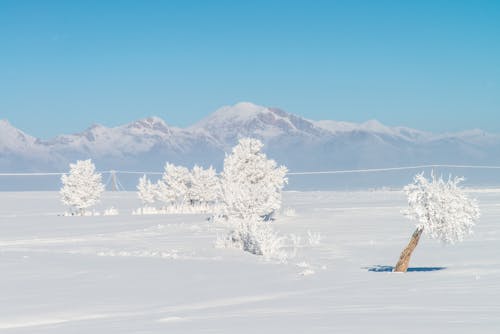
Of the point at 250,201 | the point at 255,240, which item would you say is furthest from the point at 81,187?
the point at 255,240

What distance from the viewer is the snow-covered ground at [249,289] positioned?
27.6 ft

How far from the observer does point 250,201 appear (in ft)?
89.5

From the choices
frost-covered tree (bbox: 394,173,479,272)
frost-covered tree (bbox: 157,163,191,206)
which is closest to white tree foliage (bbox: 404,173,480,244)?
frost-covered tree (bbox: 394,173,479,272)

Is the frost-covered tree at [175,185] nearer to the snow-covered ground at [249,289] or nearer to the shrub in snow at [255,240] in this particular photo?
the snow-covered ground at [249,289]

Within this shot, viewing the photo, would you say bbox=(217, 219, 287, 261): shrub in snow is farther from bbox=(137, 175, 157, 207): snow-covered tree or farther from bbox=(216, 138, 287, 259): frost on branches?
bbox=(137, 175, 157, 207): snow-covered tree

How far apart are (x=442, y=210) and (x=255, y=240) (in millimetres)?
6899

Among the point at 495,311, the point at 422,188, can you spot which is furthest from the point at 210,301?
the point at 422,188

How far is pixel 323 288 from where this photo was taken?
42.4 feet

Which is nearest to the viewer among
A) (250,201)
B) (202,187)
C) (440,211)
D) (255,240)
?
(440,211)

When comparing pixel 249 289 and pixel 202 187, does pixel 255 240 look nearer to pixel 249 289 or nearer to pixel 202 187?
pixel 249 289

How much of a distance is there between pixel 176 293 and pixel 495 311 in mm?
6066

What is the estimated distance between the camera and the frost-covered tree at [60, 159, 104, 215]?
52062 mm

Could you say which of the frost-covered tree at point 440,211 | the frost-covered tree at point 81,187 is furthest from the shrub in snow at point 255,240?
the frost-covered tree at point 81,187

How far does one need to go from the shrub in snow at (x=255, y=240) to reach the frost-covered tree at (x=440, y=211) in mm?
4359
